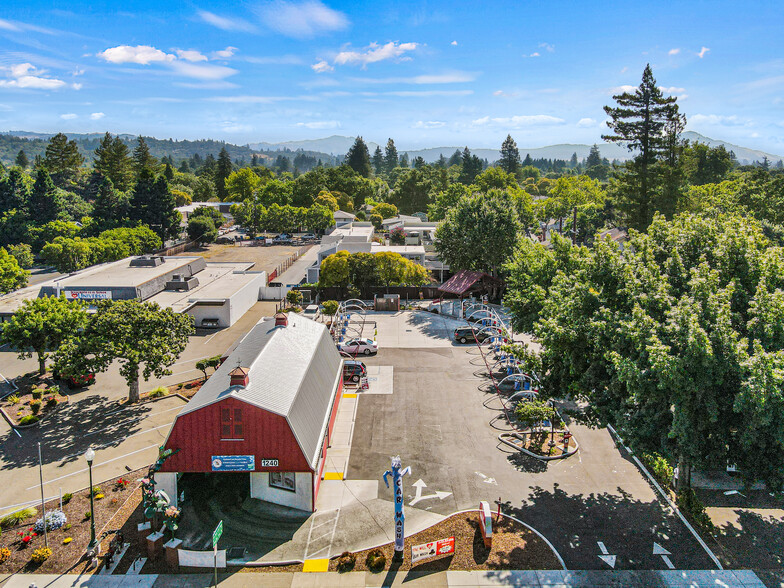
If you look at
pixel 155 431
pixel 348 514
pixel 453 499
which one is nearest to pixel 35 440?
pixel 155 431

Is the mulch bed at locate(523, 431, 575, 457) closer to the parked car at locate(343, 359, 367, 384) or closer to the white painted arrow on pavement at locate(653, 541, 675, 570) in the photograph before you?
the white painted arrow on pavement at locate(653, 541, 675, 570)

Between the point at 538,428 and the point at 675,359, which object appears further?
the point at 538,428

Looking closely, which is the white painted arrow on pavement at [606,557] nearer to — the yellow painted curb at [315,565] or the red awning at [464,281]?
the yellow painted curb at [315,565]

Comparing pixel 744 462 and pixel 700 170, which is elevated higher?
pixel 700 170

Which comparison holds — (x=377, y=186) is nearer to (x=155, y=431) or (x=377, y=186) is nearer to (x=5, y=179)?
(x=5, y=179)

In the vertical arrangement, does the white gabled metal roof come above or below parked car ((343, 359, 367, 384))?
above

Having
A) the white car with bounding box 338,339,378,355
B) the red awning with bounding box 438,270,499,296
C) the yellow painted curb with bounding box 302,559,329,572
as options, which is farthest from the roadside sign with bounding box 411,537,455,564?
the red awning with bounding box 438,270,499,296

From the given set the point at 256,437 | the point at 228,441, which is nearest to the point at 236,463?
the point at 228,441

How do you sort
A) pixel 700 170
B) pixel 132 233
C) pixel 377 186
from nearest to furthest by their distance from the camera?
1. pixel 132 233
2. pixel 700 170
3. pixel 377 186
